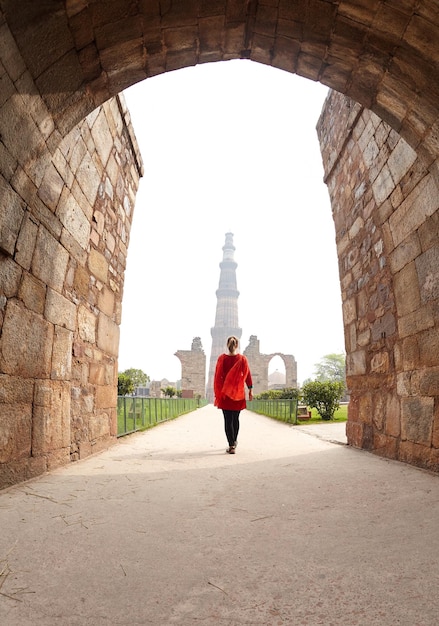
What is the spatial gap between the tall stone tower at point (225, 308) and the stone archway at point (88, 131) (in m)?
64.2

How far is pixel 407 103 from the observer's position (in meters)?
2.93

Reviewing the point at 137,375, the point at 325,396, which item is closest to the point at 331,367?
the point at 137,375

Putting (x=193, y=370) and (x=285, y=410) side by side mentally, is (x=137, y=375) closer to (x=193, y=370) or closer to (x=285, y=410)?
(x=193, y=370)

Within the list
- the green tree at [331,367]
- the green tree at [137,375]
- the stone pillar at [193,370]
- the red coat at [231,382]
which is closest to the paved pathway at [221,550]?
the red coat at [231,382]

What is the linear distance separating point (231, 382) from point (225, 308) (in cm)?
7566

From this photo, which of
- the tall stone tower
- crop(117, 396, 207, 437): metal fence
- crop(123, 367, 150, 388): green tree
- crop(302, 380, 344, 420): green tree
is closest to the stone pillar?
crop(123, 367, 150, 388): green tree

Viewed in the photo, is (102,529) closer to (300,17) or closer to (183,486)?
(183,486)

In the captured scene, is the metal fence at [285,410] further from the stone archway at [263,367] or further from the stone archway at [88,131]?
the stone archway at [263,367]

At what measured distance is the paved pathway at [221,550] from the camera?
1139 mm

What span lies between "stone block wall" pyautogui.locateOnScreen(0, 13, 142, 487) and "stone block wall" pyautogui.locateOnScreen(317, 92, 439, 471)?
299cm

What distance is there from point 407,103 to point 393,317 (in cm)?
195

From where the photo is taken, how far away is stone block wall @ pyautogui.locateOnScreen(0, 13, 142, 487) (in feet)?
7.86

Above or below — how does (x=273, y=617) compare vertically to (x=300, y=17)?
below

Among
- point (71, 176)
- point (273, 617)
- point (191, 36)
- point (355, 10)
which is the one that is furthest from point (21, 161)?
point (273, 617)
